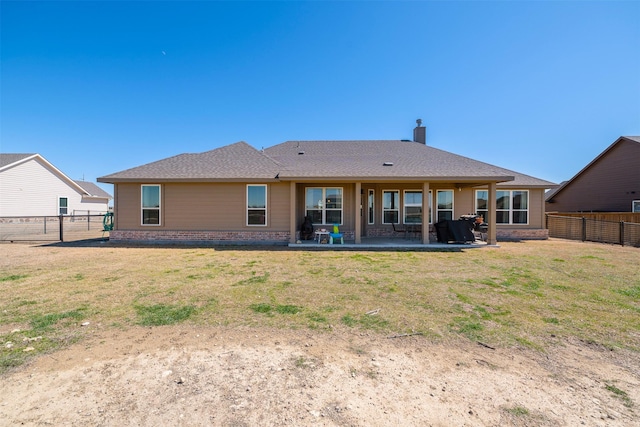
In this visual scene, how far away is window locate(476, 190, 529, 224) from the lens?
13391mm

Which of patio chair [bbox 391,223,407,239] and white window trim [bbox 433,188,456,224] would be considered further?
white window trim [bbox 433,188,456,224]

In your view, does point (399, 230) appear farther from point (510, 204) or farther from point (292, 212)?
point (510, 204)

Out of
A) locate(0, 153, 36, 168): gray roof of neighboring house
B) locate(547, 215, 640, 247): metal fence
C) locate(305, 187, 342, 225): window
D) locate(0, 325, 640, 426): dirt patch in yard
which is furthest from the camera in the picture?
locate(0, 153, 36, 168): gray roof of neighboring house

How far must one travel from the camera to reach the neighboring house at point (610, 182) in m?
17.1

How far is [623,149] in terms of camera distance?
17.9 metres

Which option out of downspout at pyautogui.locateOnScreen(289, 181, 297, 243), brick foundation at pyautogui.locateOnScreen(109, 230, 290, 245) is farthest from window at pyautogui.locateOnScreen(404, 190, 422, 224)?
brick foundation at pyautogui.locateOnScreen(109, 230, 290, 245)

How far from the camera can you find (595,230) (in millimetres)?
13180

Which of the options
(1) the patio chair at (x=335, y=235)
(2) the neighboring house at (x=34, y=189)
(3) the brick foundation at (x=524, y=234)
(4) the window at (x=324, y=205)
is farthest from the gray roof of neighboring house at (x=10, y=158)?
(3) the brick foundation at (x=524, y=234)

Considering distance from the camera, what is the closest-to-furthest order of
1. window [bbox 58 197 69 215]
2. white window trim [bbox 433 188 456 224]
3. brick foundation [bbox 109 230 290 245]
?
1. brick foundation [bbox 109 230 290 245]
2. white window trim [bbox 433 188 456 224]
3. window [bbox 58 197 69 215]

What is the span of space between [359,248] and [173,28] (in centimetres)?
1280

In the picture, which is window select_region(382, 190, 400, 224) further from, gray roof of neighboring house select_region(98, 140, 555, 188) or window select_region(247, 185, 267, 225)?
window select_region(247, 185, 267, 225)

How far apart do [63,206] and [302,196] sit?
80.0 ft

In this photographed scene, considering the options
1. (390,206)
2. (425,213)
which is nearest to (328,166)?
(390,206)

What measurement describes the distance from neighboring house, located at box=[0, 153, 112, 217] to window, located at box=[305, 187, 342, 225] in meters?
21.8
